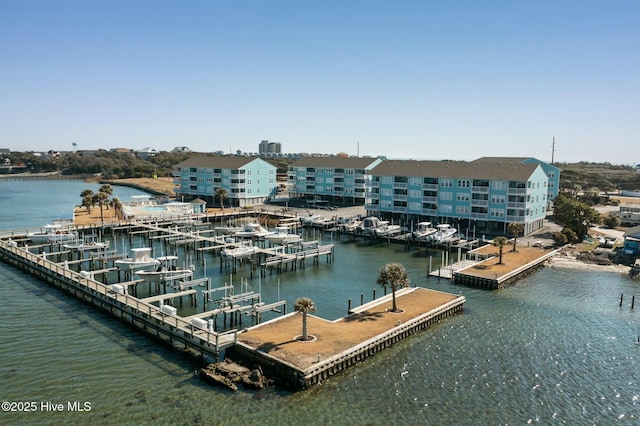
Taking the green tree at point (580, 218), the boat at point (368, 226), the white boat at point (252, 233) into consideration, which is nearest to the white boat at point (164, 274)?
the white boat at point (252, 233)

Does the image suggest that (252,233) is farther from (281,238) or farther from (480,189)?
(480,189)

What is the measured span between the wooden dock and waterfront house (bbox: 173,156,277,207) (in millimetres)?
74298

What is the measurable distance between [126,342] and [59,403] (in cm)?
827

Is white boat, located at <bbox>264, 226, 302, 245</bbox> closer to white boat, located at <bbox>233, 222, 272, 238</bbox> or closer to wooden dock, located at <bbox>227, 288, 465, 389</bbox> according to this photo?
white boat, located at <bbox>233, 222, 272, 238</bbox>

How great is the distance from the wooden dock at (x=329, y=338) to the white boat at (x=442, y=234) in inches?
1113

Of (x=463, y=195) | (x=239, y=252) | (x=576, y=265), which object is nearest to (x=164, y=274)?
(x=239, y=252)

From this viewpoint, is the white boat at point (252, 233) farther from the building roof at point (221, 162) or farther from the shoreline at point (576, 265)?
the building roof at point (221, 162)

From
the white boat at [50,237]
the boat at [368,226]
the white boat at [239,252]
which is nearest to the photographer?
the white boat at [239,252]

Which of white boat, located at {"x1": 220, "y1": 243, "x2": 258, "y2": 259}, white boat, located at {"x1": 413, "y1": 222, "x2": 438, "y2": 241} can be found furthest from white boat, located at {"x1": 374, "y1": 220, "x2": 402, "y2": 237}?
white boat, located at {"x1": 220, "y1": 243, "x2": 258, "y2": 259}

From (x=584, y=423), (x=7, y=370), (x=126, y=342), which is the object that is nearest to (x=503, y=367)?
(x=584, y=423)

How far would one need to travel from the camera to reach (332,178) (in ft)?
393

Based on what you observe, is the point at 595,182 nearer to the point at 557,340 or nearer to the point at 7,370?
the point at 557,340

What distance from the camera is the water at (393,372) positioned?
26875mm

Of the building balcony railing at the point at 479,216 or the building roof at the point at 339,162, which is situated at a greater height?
the building roof at the point at 339,162
